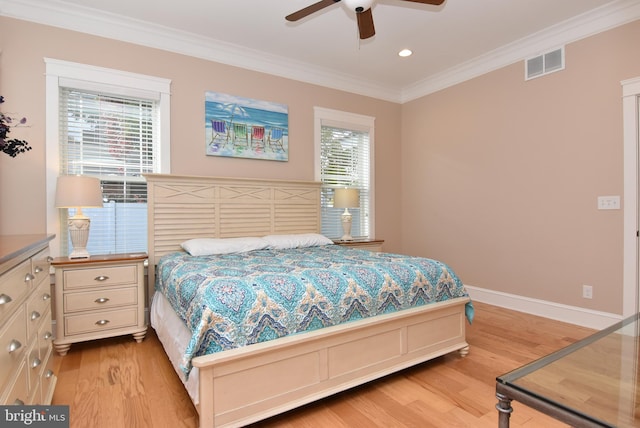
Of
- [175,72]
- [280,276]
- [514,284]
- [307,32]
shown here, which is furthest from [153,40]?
[514,284]

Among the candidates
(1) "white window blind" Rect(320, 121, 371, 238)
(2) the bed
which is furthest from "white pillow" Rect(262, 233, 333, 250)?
(1) "white window blind" Rect(320, 121, 371, 238)

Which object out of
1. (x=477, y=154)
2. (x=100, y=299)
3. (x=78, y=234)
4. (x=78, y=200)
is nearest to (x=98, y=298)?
(x=100, y=299)

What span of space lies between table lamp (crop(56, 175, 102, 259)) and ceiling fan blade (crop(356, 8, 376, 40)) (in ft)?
7.86

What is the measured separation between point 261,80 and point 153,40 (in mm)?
1135

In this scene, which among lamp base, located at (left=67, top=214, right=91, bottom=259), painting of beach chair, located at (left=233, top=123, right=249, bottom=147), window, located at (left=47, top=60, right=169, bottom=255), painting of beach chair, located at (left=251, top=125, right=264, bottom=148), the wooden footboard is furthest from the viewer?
painting of beach chair, located at (left=251, top=125, right=264, bottom=148)

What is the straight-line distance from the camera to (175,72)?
3385 millimetres

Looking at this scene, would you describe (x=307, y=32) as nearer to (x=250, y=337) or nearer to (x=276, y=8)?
(x=276, y=8)

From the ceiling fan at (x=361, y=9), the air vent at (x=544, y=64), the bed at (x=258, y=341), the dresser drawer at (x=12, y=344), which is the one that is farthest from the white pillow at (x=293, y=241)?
the air vent at (x=544, y=64)

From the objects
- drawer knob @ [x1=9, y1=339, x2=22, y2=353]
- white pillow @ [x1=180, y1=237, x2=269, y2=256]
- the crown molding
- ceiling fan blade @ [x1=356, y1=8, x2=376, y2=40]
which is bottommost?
drawer knob @ [x1=9, y1=339, x2=22, y2=353]

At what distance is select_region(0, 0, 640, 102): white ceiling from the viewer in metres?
2.89

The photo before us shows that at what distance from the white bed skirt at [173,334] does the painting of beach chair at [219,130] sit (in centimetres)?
170

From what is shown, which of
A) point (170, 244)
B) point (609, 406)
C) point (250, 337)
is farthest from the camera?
point (170, 244)

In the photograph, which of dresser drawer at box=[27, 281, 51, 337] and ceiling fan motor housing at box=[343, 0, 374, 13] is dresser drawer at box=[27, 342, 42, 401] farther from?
ceiling fan motor housing at box=[343, 0, 374, 13]

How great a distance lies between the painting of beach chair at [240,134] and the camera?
145 inches
